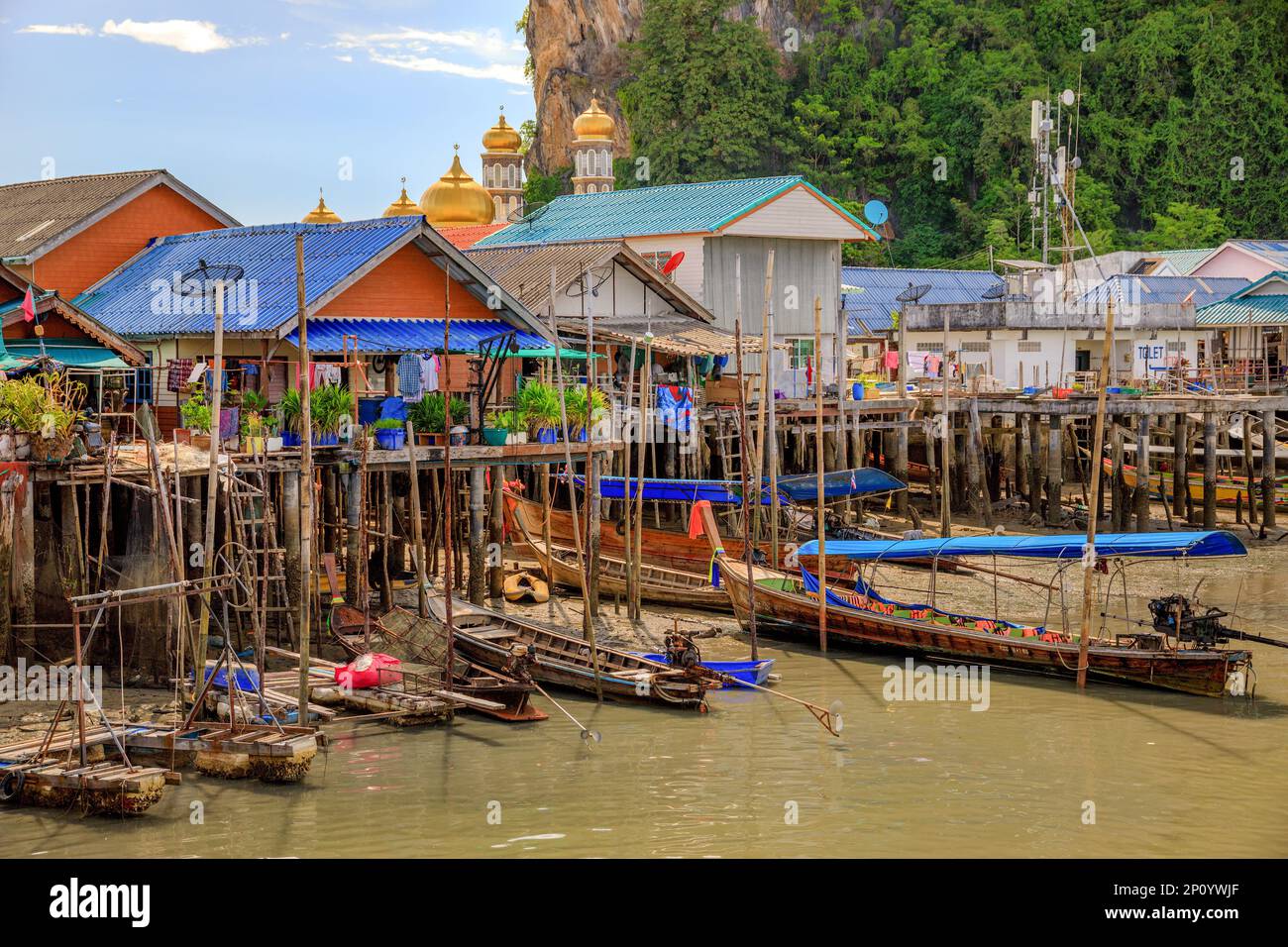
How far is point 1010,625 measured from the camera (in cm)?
2447

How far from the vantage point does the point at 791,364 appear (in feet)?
137

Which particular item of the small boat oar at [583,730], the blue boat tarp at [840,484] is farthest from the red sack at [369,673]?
the blue boat tarp at [840,484]

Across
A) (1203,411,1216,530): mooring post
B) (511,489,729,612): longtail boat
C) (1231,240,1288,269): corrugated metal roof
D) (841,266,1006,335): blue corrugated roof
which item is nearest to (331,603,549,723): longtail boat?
(511,489,729,612): longtail boat

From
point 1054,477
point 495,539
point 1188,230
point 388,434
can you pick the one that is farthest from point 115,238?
point 1188,230

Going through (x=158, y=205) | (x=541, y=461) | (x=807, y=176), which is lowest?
(x=541, y=461)

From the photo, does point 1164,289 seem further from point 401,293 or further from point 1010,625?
point 401,293

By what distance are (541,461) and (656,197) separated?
62.0 ft

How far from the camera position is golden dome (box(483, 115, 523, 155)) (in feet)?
234

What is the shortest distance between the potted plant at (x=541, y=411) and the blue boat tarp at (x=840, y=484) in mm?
6170

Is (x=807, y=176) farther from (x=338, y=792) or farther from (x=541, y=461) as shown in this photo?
(x=338, y=792)

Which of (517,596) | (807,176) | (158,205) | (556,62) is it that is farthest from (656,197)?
(556,62)

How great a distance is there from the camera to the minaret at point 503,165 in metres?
71.2

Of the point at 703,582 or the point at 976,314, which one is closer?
Result: the point at 703,582

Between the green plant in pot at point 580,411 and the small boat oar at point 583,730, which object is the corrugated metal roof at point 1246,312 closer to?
the green plant in pot at point 580,411
